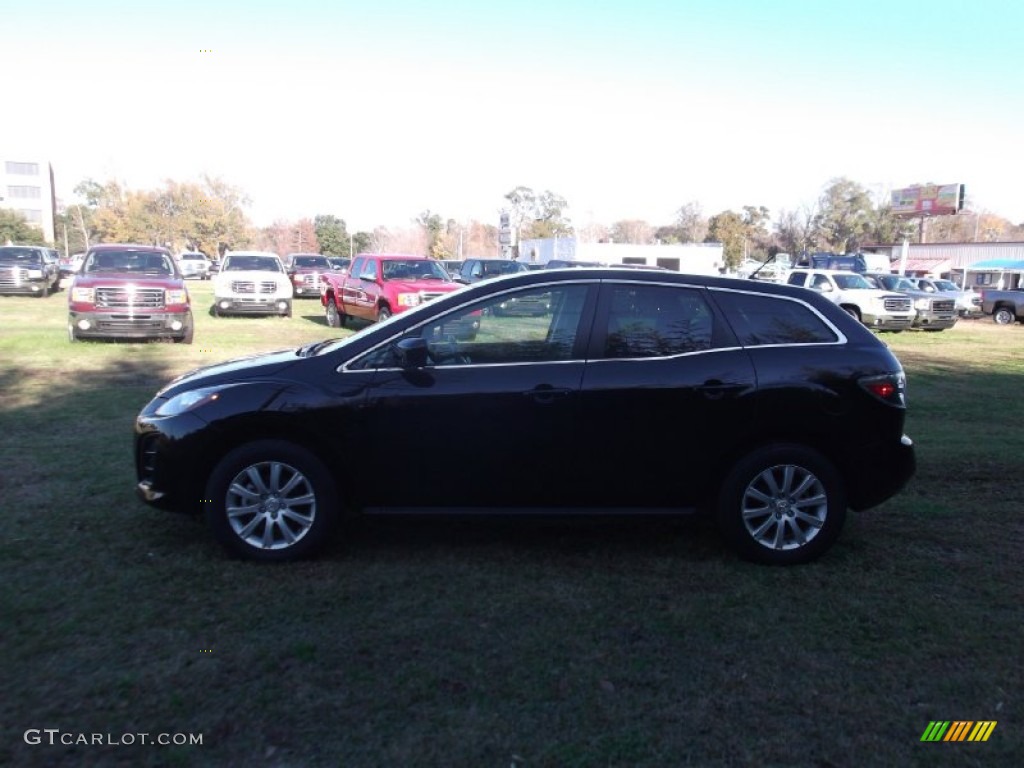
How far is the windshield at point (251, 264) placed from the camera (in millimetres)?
20984

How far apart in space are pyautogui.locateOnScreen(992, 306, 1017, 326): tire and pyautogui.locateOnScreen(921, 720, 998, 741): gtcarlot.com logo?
31114mm

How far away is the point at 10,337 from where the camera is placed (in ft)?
51.4

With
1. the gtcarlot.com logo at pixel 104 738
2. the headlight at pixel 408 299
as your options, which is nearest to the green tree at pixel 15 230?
the headlight at pixel 408 299

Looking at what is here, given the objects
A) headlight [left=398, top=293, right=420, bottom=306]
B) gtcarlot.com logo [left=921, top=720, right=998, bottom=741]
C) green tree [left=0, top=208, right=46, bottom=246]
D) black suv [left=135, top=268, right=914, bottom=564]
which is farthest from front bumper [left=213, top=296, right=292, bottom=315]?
green tree [left=0, top=208, right=46, bottom=246]

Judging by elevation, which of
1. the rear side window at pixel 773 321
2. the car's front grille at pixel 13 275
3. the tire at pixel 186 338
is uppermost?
the rear side window at pixel 773 321

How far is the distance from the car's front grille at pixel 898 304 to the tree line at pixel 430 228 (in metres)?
56.3

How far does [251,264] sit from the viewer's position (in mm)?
21281

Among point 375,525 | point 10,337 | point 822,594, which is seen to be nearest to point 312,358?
point 375,525

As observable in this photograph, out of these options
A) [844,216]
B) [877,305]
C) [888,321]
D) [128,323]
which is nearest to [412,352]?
[128,323]

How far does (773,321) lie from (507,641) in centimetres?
259

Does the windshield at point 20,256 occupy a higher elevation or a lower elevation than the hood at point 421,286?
higher

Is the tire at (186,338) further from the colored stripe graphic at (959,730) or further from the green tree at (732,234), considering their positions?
the green tree at (732,234)

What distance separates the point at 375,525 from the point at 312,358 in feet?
4.43

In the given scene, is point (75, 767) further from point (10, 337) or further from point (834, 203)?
point (834, 203)
